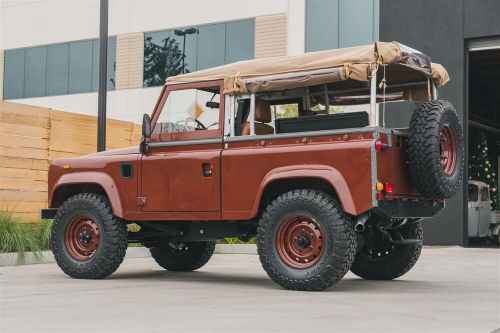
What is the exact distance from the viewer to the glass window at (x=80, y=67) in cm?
3003

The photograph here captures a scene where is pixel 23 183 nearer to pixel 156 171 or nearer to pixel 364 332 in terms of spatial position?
pixel 156 171

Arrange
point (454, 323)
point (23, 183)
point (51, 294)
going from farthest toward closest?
point (23, 183), point (51, 294), point (454, 323)

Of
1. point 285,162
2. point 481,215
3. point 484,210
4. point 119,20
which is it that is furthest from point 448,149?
point 119,20

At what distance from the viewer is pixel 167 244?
35.3 feet

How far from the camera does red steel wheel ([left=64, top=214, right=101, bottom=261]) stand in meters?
9.76

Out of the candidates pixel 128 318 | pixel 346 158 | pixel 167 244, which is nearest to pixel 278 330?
pixel 128 318

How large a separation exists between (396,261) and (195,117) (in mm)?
3034

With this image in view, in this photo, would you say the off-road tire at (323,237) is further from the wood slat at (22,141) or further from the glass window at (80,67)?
the glass window at (80,67)

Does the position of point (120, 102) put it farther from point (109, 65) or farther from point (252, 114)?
point (252, 114)

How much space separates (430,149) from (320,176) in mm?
1169

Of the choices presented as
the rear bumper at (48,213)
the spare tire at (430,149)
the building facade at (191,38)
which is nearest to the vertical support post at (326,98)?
the spare tire at (430,149)

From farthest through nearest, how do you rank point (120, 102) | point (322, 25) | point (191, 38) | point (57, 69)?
point (57, 69), point (120, 102), point (191, 38), point (322, 25)

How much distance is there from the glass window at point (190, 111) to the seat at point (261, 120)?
0.37 meters

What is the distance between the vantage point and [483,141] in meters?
24.9
